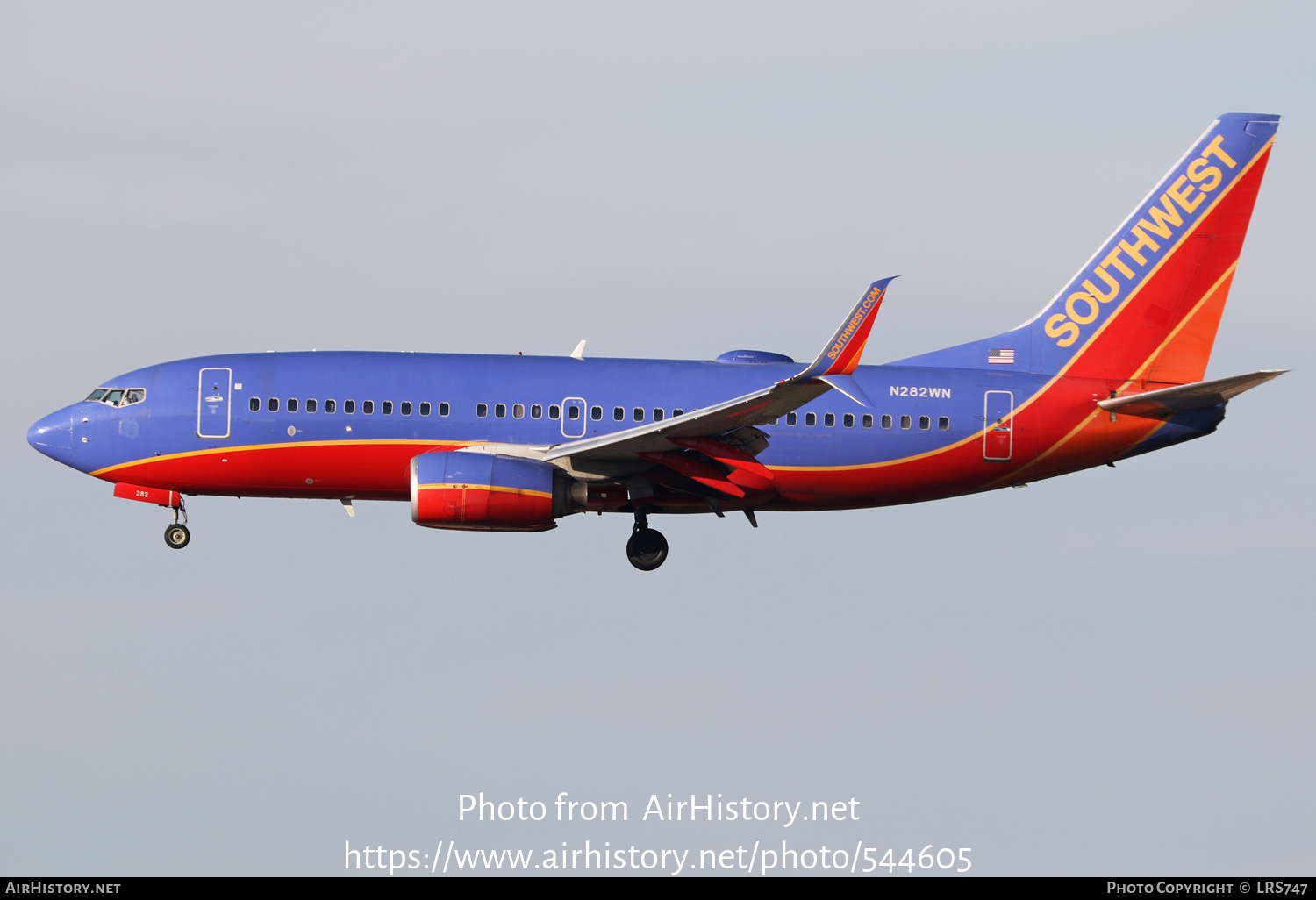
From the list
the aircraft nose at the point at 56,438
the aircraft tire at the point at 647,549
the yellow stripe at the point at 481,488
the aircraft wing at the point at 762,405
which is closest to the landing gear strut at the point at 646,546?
the aircraft tire at the point at 647,549

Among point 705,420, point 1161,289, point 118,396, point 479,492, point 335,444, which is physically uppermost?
point 1161,289

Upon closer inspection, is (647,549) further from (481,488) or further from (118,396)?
(118,396)

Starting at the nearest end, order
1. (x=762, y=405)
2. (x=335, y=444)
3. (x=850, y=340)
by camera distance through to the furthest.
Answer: (x=850, y=340) → (x=762, y=405) → (x=335, y=444)

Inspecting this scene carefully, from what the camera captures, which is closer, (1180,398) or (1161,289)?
(1180,398)

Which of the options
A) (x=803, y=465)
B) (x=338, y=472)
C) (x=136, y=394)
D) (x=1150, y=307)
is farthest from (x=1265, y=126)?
(x=136, y=394)

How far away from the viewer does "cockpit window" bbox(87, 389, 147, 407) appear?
1385 inches

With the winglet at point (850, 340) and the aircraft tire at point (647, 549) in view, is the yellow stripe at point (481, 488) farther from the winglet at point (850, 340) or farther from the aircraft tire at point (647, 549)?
the winglet at point (850, 340)

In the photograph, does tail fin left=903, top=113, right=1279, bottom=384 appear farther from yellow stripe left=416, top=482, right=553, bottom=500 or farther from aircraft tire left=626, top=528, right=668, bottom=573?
yellow stripe left=416, top=482, right=553, bottom=500

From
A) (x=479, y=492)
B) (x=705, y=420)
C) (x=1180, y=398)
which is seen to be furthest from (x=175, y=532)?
(x=1180, y=398)

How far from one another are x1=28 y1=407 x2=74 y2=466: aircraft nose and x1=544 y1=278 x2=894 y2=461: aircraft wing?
1033cm

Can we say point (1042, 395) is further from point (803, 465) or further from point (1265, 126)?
point (1265, 126)

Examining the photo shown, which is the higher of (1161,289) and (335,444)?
(1161,289)

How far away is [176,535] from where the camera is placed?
35812 mm

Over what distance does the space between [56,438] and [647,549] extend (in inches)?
507
